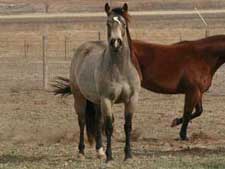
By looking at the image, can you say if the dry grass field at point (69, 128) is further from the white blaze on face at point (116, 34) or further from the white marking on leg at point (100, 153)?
the white blaze on face at point (116, 34)

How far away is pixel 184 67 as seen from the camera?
1288 cm

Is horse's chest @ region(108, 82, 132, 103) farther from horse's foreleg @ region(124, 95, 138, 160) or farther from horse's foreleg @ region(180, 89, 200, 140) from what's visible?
horse's foreleg @ region(180, 89, 200, 140)

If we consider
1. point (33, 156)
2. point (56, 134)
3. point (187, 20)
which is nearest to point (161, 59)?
point (56, 134)

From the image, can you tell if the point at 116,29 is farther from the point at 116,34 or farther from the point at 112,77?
the point at 112,77

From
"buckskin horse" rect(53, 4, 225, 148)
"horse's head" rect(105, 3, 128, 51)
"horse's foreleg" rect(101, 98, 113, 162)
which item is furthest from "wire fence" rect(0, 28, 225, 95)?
"horse's head" rect(105, 3, 128, 51)

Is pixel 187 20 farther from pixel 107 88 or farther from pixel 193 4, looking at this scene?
pixel 107 88

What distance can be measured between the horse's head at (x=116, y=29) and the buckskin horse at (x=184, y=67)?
10.8 feet

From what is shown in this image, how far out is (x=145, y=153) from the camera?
35.9 ft

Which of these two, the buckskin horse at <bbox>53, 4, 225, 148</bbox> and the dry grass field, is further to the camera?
the buckskin horse at <bbox>53, 4, 225, 148</bbox>

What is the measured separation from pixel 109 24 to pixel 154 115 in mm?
6129

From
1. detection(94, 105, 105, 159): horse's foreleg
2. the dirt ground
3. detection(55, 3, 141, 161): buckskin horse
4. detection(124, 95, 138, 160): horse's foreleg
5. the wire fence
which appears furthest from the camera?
the wire fence

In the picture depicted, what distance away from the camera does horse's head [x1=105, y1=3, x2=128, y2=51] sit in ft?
29.9

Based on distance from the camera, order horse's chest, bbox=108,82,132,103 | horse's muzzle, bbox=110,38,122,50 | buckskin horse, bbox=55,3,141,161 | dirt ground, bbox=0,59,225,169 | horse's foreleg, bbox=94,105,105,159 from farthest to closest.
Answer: horse's foreleg, bbox=94,105,105,159, dirt ground, bbox=0,59,225,169, horse's chest, bbox=108,82,132,103, buckskin horse, bbox=55,3,141,161, horse's muzzle, bbox=110,38,122,50

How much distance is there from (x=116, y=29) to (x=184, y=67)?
3.91 meters
